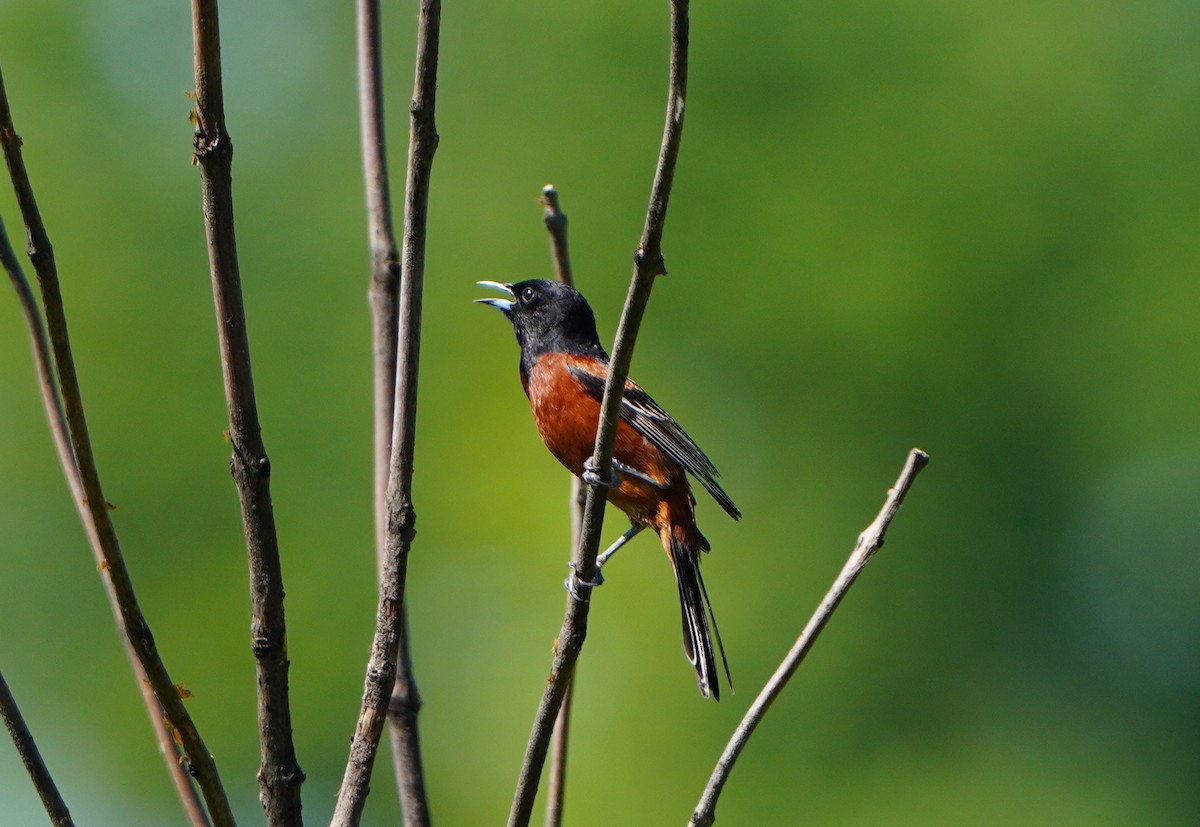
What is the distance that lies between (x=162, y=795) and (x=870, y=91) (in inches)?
414

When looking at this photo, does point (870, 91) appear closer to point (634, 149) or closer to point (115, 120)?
point (634, 149)

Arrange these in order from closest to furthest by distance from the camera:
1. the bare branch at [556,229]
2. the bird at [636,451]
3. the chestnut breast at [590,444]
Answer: the bare branch at [556,229] → the bird at [636,451] → the chestnut breast at [590,444]

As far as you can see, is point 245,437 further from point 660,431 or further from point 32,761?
point 660,431

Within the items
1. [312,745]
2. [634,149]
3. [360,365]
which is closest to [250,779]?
[312,745]

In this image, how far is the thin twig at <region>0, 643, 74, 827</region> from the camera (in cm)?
178

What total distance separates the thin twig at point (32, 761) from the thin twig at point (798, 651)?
95cm

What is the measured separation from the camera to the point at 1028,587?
13953 mm

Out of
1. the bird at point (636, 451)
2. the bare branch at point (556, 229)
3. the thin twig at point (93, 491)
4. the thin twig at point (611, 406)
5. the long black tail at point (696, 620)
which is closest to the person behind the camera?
the thin twig at point (93, 491)

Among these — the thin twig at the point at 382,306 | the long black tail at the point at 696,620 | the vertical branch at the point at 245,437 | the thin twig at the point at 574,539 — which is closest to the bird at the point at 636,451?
the long black tail at the point at 696,620

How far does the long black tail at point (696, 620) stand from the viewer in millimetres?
3936

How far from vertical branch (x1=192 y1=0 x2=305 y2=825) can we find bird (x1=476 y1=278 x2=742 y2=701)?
2.27 metres

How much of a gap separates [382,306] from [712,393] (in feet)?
35.6

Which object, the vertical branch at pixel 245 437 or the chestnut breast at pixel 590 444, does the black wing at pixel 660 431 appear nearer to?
the chestnut breast at pixel 590 444

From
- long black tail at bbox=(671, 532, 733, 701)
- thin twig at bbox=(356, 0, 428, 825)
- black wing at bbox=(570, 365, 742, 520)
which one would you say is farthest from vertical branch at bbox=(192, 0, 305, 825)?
black wing at bbox=(570, 365, 742, 520)
